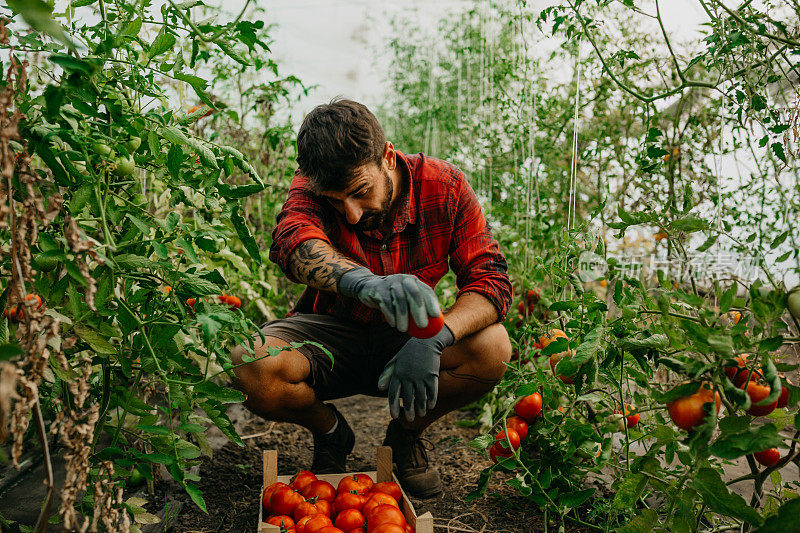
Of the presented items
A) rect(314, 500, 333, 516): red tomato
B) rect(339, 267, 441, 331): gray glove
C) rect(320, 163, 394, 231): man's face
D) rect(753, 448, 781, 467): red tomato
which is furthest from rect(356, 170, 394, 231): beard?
rect(753, 448, 781, 467): red tomato

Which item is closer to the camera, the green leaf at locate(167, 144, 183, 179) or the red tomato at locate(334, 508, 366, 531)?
the green leaf at locate(167, 144, 183, 179)

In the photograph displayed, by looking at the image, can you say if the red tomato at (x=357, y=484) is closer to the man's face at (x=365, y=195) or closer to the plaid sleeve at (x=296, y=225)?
the plaid sleeve at (x=296, y=225)

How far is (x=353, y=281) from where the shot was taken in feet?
5.33

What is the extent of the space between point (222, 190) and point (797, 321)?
1059 millimetres

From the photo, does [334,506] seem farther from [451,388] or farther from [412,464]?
Result: [451,388]

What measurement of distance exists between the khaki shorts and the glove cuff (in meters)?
0.29

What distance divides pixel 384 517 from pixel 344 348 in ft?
2.12

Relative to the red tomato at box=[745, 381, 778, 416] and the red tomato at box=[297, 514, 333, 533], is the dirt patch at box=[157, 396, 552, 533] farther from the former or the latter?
the red tomato at box=[745, 381, 778, 416]

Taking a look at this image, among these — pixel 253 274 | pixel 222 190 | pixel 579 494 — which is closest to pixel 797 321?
pixel 579 494

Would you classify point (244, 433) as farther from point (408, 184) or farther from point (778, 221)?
point (778, 221)

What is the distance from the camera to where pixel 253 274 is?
103 inches

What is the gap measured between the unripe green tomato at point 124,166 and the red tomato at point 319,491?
93 cm

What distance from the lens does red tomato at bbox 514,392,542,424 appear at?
1746mm

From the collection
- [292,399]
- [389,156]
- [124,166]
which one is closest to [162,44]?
[124,166]
